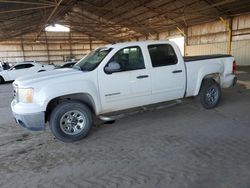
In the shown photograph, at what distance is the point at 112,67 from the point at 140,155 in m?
1.85

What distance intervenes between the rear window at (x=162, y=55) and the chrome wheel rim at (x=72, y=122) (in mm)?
2014

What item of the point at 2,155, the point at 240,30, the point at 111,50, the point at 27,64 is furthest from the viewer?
the point at 240,30

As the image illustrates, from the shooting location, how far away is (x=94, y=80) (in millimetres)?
4477

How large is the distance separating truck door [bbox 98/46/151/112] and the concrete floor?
2.12 ft

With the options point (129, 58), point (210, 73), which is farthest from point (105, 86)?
point (210, 73)

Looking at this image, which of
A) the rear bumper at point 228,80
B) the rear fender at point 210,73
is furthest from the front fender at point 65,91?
the rear bumper at point 228,80

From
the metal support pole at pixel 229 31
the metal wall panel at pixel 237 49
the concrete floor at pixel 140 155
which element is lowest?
the concrete floor at pixel 140 155

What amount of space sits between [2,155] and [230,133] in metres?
4.32

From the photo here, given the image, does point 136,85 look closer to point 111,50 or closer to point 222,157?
point 111,50

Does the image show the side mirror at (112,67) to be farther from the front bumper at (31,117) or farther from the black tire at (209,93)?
the black tire at (209,93)

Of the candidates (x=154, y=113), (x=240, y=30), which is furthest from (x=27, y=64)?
(x=240, y=30)

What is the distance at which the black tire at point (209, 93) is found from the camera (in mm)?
6020

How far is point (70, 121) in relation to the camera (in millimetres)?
4426

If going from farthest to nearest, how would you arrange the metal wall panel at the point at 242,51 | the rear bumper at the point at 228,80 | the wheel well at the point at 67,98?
the metal wall panel at the point at 242,51 < the rear bumper at the point at 228,80 < the wheel well at the point at 67,98
